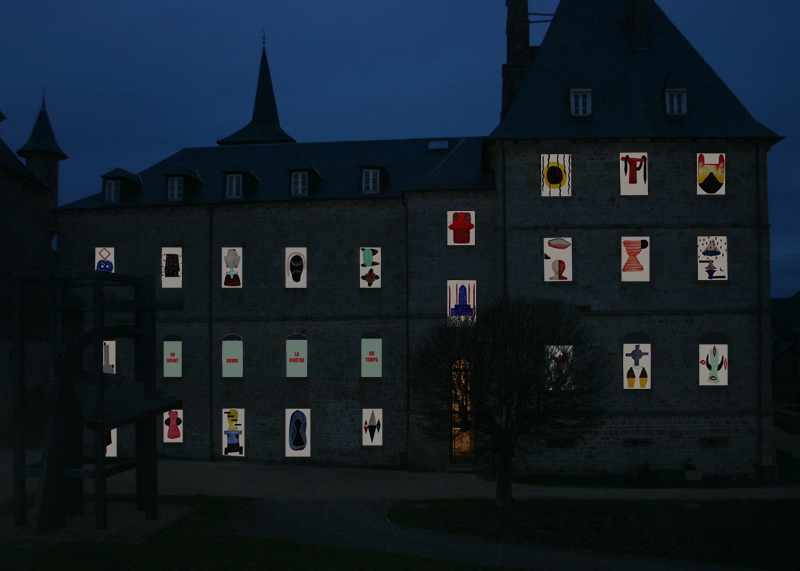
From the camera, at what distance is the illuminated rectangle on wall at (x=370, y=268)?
29.0 metres

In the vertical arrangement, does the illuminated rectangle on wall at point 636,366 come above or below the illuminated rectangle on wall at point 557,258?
below

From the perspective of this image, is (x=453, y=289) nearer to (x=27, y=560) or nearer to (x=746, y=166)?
(x=746, y=166)

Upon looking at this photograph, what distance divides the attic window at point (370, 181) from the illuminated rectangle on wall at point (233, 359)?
8.73 m

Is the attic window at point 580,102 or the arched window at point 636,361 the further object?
the attic window at point 580,102

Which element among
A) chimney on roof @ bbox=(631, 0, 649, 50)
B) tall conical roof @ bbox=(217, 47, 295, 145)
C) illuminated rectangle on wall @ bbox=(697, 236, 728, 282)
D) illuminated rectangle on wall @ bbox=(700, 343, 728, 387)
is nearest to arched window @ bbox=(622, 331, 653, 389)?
illuminated rectangle on wall @ bbox=(700, 343, 728, 387)

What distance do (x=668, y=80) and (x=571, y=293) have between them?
31.8 ft

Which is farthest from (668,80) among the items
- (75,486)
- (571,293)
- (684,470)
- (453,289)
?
(75,486)

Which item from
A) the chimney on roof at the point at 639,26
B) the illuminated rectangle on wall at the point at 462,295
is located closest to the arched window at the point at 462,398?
the illuminated rectangle on wall at the point at 462,295

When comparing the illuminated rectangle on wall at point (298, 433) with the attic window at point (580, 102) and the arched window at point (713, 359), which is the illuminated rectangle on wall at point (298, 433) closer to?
the arched window at point (713, 359)

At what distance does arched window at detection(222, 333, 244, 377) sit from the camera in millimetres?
29344

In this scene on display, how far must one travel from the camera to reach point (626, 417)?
26.0 m

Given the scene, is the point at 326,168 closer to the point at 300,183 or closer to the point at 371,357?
the point at 300,183

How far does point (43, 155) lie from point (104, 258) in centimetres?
1582

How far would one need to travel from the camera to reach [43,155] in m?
41.6
